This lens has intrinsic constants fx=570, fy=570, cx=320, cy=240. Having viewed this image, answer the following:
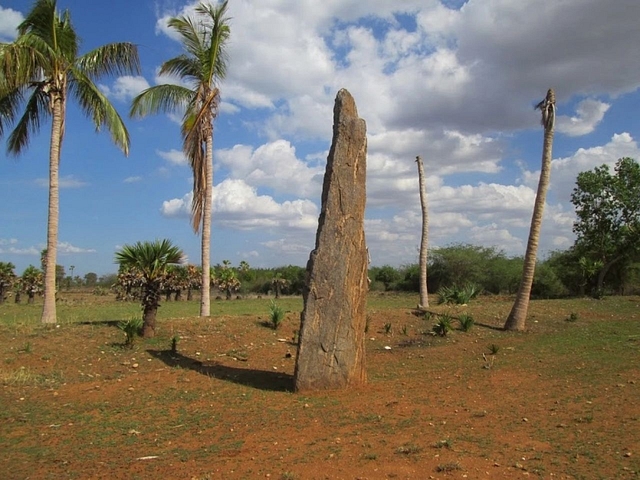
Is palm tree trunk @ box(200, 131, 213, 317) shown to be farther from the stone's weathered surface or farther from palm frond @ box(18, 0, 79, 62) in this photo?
the stone's weathered surface

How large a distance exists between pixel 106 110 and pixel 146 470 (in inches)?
468

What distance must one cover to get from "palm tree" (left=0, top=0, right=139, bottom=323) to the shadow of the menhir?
4.35 metres

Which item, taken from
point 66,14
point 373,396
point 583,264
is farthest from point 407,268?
point 373,396

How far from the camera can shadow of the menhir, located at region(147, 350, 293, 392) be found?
32.3 ft

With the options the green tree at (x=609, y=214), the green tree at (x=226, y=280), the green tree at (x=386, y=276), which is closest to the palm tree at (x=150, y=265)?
the green tree at (x=609, y=214)

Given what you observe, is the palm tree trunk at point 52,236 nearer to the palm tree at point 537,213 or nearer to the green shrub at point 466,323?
the green shrub at point 466,323

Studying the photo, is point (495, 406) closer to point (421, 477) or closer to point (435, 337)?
point (421, 477)

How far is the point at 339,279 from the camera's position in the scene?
9352mm

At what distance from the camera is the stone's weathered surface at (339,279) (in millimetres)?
9195

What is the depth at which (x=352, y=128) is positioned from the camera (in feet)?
32.0

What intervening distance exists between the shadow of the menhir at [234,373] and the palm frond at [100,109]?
6542mm

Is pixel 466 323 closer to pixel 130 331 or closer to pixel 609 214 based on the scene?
pixel 130 331

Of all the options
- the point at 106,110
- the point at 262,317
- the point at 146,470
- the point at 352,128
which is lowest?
the point at 146,470

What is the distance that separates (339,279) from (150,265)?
557 cm
